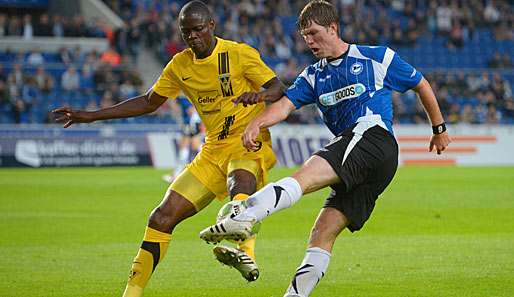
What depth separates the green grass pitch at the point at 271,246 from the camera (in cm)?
934

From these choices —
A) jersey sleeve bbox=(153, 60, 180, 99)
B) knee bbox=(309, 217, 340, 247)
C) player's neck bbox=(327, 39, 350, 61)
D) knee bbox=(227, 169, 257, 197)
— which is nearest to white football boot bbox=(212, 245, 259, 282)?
knee bbox=(309, 217, 340, 247)

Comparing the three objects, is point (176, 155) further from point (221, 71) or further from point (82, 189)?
point (221, 71)

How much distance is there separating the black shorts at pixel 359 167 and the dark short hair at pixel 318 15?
0.80 meters

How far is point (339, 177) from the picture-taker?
701 centimetres

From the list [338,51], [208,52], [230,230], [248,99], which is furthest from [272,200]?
[208,52]

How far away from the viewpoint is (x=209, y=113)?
861 centimetres

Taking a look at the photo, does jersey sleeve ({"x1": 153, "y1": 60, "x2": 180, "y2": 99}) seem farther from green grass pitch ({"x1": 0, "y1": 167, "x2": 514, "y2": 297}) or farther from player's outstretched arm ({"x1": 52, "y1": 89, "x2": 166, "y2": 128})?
green grass pitch ({"x1": 0, "y1": 167, "x2": 514, "y2": 297})

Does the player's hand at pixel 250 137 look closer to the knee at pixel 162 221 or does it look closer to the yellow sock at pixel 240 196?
Result: the yellow sock at pixel 240 196

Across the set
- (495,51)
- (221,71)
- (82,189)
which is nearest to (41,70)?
(82,189)

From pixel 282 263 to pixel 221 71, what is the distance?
3.18m

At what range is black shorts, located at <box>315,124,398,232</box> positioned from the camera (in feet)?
23.2

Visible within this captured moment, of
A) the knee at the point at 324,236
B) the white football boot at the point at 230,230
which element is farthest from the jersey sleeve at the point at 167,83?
the white football boot at the point at 230,230

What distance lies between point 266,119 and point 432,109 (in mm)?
1310

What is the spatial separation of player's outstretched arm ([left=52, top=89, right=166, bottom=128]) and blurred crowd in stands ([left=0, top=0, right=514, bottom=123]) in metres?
21.9
